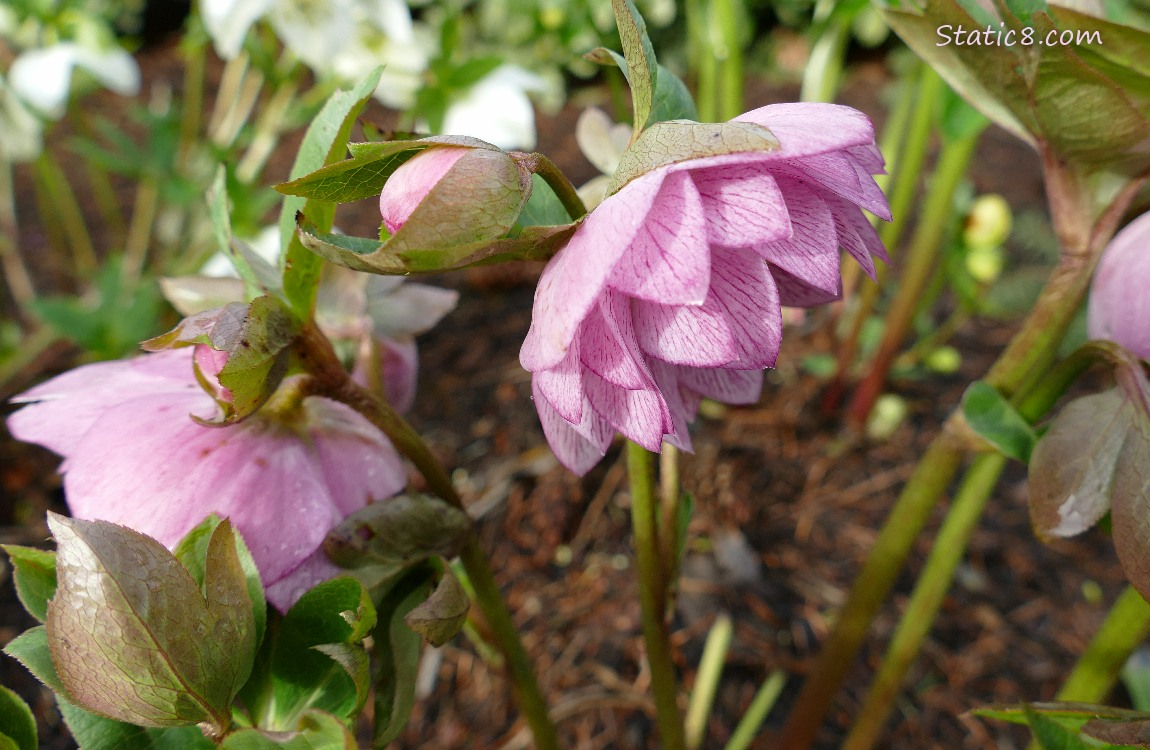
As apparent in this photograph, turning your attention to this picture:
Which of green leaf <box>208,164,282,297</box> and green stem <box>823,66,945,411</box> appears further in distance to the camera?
green stem <box>823,66,945,411</box>

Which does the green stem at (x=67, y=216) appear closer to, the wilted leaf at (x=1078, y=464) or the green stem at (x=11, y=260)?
the green stem at (x=11, y=260)

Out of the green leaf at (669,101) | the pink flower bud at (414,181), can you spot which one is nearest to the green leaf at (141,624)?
the pink flower bud at (414,181)

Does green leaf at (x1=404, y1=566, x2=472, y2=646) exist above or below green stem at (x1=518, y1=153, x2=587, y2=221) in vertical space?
below

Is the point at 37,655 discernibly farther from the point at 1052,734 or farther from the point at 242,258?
the point at 1052,734

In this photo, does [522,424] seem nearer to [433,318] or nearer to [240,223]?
[240,223]

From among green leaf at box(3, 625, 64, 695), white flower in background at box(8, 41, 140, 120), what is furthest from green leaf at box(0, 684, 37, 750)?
white flower in background at box(8, 41, 140, 120)

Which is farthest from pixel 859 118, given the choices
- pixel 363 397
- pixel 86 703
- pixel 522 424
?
pixel 522 424

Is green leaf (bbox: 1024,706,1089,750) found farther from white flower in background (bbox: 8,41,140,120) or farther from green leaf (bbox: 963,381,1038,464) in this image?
white flower in background (bbox: 8,41,140,120)
